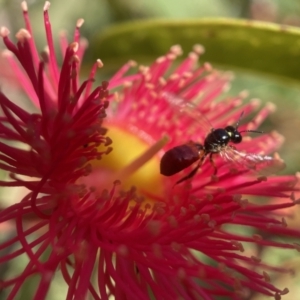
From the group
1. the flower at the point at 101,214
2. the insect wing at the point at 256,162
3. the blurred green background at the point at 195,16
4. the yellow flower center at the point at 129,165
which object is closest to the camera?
the flower at the point at 101,214

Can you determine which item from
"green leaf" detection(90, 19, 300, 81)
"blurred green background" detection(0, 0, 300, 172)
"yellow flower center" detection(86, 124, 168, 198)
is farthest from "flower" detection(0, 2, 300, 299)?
"blurred green background" detection(0, 0, 300, 172)

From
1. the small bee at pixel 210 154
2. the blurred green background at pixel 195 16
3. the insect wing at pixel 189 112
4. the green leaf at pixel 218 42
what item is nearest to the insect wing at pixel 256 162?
the small bee at pixel 210 154

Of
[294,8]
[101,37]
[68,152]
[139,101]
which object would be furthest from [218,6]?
[68,152]

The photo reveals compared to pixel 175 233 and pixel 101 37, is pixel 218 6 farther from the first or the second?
pixel 175 233

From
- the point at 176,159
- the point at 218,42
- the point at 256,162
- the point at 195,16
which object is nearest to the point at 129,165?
the point at 176,159

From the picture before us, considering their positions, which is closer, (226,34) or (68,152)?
(68,152)

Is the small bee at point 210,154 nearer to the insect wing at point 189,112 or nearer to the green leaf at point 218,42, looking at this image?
the insect wing at point 189,112

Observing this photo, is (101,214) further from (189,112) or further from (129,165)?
(189,112)
